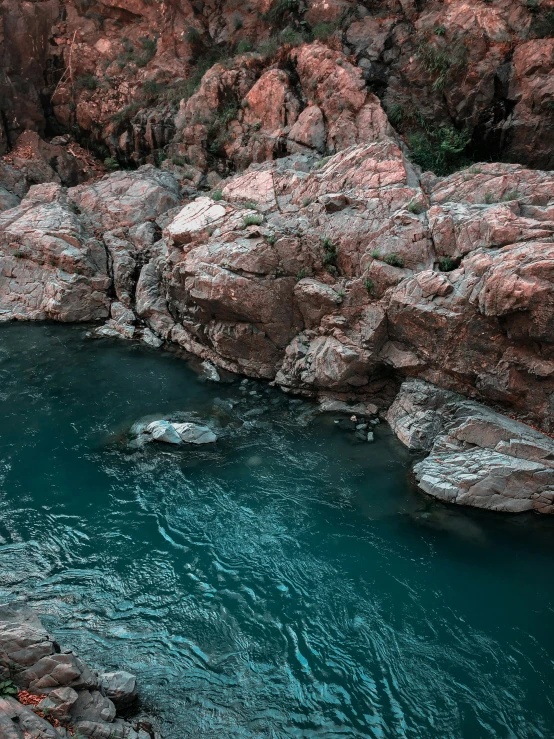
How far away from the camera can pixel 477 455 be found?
38.4 ft

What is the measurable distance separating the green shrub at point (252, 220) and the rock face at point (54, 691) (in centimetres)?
1323

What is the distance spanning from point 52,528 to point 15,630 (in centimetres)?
427

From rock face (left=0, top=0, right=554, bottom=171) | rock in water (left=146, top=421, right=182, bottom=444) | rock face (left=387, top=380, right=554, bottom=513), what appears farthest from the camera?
rock face (left=0, top=0, right=554, bottom=171)

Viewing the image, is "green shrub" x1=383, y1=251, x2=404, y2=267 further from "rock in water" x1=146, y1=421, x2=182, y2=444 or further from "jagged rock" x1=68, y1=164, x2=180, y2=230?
"jagged rock" x1=68, y1=164, x2=180, y2=230

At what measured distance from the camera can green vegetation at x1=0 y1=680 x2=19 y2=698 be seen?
5.32 metres

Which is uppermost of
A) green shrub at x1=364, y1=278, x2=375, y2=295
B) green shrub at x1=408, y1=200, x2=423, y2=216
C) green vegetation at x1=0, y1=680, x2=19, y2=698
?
green shrub at x1=408, y1=200, x2=423, y2=216

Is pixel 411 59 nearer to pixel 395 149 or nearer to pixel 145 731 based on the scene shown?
pixel 395 149

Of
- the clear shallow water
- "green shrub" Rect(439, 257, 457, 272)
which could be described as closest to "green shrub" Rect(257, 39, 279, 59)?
"green shrub" Rect(439, 257, 457, 272)

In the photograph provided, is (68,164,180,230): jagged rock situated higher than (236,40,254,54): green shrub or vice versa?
(236,40,254,54): green shrub

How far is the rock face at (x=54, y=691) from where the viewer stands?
17.4ft

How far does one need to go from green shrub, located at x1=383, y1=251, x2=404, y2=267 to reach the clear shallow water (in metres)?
4.81

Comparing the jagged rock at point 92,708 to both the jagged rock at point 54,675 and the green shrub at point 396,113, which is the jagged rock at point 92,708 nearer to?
the jagged rock at point 54,675

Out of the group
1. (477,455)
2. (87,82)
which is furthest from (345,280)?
(87,82)

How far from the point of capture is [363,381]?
14898mm
